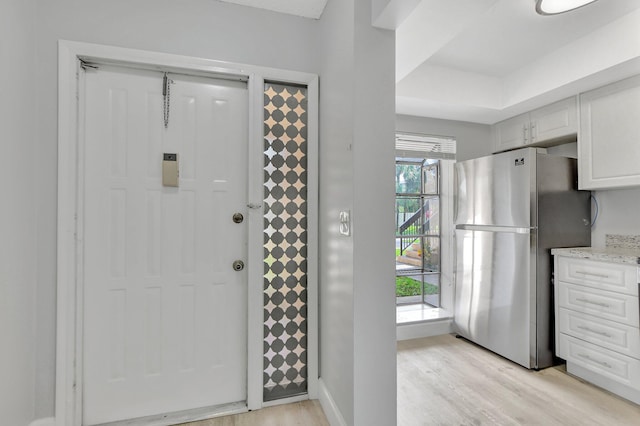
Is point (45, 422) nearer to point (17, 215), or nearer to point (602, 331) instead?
point (17, 215)

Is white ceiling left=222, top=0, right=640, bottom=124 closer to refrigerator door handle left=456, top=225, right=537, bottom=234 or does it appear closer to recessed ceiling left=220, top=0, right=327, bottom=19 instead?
recessed ceiling left=220, top=0, right=327, bottom=19

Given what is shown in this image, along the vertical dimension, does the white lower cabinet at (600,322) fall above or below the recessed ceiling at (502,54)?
below

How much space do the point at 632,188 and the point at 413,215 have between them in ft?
5.73

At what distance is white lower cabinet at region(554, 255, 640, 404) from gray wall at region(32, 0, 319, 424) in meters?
2.47

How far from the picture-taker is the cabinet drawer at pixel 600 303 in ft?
6.59

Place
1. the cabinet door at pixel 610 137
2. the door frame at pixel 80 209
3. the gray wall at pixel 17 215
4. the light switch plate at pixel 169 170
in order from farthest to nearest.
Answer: the cabinet door at pixel 610 137
the light switch plate at pixel 169 170
the door frame at pixel 80 209
the gray wall at pixel 17 215

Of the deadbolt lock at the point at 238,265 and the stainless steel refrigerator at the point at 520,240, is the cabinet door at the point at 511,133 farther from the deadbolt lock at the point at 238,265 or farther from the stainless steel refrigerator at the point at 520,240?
the deadbolt lock at the point at 238,265

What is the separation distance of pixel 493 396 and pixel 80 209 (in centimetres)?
283

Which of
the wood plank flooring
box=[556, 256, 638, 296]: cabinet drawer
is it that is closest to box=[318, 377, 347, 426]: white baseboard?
the wood plank flooring

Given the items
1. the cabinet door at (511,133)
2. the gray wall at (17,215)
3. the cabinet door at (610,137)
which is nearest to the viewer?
the gray wall at (17,215)

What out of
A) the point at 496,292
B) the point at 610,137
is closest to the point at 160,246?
the point at 496,292

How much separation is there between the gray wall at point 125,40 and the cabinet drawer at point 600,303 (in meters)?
2.55

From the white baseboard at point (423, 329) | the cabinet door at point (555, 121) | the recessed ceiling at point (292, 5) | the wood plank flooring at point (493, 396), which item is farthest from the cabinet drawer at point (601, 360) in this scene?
the recessed ceiling at point (292, 5)

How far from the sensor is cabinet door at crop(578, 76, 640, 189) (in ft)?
7.07
